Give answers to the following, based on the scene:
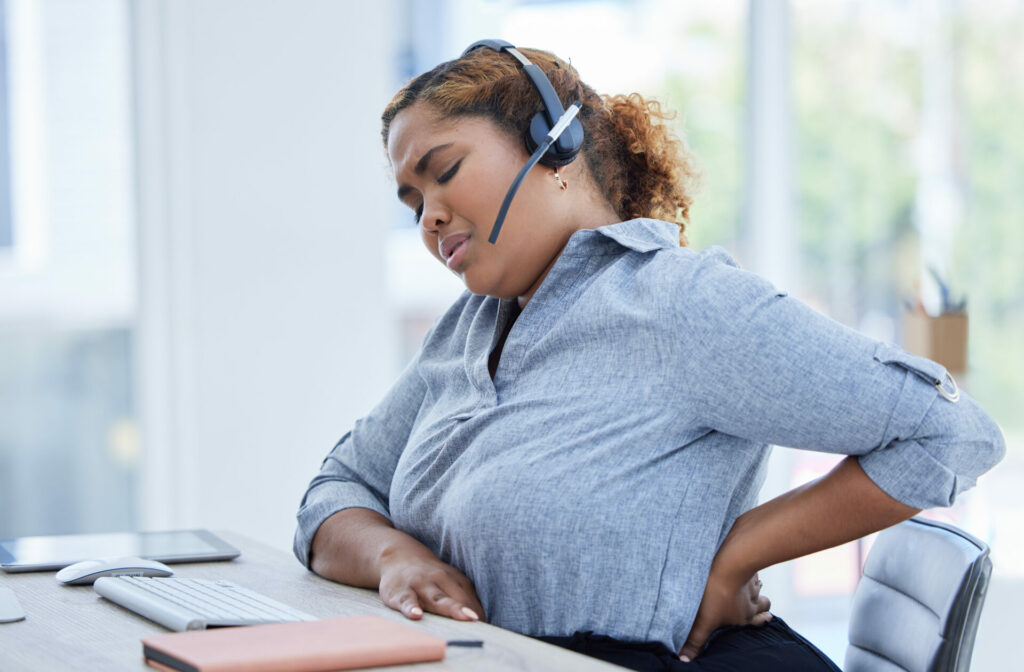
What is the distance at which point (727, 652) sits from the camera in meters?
1.17

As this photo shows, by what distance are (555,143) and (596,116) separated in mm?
135

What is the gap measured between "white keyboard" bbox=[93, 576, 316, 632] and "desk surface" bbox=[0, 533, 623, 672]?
0.05ft

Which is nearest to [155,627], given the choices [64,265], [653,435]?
[653,435]

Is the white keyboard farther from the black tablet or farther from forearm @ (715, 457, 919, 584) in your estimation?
forearm @ (715, 457, 919, 584)

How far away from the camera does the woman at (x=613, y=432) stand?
1103 millimetres

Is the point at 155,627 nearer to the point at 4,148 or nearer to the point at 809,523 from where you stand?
the point at 809,523

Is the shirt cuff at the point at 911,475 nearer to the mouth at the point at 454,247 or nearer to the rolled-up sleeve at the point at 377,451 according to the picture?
the mouth at the point at 454,247

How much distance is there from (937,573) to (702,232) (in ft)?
8.21

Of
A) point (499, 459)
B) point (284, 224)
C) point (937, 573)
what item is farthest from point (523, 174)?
point (284, 224)

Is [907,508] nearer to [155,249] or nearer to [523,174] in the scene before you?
[523,174]

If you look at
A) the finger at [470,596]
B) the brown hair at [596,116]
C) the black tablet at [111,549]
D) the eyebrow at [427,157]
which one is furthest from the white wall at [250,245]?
the finger at [470,596]

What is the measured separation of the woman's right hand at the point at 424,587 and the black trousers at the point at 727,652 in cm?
10

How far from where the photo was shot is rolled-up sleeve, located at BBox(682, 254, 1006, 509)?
1084mm

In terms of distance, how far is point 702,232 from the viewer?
3.57 metres
